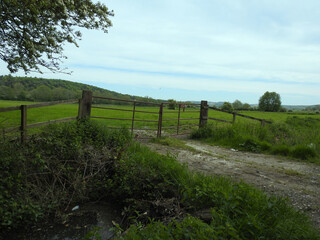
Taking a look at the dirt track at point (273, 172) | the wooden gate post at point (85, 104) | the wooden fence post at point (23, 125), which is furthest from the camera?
the wooden gate post at point (85, 104)

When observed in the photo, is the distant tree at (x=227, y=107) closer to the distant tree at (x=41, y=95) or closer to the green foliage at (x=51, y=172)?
the distant tree at (x=41, y=95)

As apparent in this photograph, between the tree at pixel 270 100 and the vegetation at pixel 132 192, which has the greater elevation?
the tree at pixel 270 100

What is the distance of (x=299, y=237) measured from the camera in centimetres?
231

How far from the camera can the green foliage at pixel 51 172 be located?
3398mm

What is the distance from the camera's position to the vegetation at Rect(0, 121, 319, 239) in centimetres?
246

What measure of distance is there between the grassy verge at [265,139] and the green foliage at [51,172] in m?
4.83

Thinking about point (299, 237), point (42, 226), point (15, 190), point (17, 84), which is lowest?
point (42, 226)

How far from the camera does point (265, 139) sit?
8.53 meters

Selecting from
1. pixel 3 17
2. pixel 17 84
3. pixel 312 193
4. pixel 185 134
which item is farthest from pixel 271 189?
pixel 17 84

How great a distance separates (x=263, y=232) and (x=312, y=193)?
2302mm

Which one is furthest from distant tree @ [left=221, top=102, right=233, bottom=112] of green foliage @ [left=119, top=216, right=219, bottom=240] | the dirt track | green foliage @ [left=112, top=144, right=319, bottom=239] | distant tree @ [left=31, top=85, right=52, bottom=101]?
green foliage @ [left=119, top=216, right=219, bottom=240]

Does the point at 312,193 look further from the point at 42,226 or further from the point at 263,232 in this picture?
the point at 42,226

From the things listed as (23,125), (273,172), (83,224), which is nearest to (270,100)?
(273,172)

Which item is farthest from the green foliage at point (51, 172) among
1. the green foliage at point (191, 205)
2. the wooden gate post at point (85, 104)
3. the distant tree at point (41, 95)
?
the distant tree at point (41, 95)
